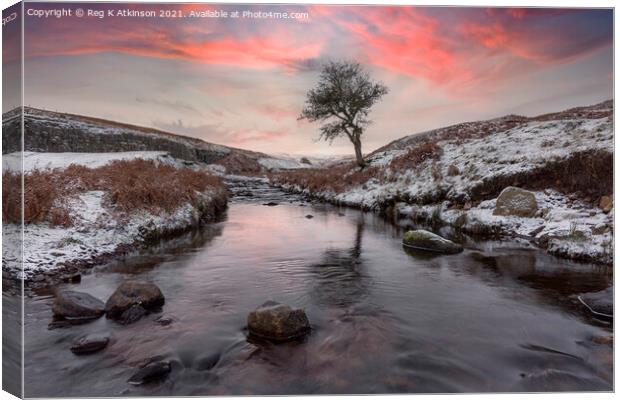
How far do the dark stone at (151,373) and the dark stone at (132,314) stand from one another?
1.38 m

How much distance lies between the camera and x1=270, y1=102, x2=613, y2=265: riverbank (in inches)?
393

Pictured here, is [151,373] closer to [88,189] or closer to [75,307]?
[75,307]

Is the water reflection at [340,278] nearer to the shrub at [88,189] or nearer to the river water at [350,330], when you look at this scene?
the river water at [350,330]

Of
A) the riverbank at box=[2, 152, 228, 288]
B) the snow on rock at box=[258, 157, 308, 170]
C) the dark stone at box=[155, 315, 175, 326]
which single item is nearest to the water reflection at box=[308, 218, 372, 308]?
the dark stone at box=[155, 315, 175, 326]

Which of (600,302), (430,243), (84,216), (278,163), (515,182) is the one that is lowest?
(600,302)

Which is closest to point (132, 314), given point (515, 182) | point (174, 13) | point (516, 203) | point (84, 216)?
point (174, 13)

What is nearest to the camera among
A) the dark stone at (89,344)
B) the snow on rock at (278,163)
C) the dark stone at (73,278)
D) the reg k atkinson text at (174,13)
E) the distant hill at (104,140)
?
the dark stone at (89,344)

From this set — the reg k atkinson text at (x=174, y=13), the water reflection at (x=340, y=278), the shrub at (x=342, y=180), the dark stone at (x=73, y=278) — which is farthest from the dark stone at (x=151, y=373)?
the shrub at (x=342, y=180)

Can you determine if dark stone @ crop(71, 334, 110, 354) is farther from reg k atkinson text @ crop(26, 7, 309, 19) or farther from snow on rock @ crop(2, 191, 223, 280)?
reg k atkinson text @ crop(26, 7, 309, 19)

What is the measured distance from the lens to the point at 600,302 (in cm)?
631

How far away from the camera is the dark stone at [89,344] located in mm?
5141

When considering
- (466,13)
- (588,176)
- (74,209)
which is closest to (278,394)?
(466,13)

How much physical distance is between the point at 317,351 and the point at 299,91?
5308mm

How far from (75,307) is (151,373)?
238cm
